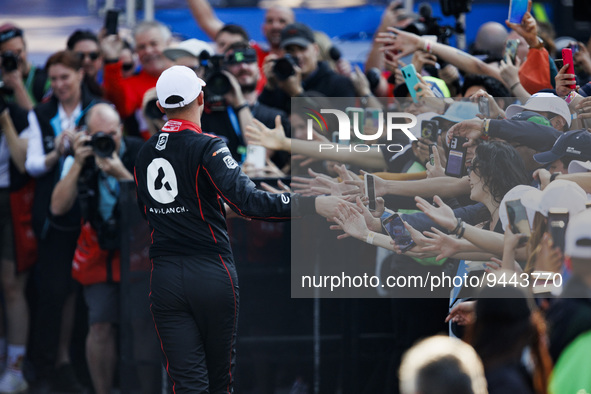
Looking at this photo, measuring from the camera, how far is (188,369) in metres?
4.54

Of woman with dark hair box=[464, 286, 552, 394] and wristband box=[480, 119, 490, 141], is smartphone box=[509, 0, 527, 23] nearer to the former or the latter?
wristband box=[480, 119, 490, 141]

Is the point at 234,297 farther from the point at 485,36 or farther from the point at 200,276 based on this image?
the point at 485,36

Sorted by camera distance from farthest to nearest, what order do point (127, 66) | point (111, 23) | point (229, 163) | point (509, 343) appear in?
point (127, 66), point (111, 23), point (229, 163), point (509, 343)

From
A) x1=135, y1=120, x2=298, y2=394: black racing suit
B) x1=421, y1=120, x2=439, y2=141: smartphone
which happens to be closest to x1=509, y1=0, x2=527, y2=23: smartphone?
x1=421, y1=120, x2=439, y2=141: smartphone

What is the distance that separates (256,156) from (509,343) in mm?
3199

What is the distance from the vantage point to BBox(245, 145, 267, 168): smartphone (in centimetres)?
581

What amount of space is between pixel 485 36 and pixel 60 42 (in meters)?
4.64

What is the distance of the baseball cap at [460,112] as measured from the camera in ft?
16.6

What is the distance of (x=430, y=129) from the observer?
16.9 ft

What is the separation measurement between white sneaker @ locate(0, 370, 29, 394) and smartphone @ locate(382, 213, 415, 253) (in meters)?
3.24

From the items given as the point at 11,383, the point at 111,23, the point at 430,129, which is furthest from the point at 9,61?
the point at 430,129

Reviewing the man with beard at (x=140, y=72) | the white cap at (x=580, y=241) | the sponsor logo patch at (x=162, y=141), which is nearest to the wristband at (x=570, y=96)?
the white cap at (x=580, y=241)

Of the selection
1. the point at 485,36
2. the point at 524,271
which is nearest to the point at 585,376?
the point at 524,271

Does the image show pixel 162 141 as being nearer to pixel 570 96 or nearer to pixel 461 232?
pixel 461 232
